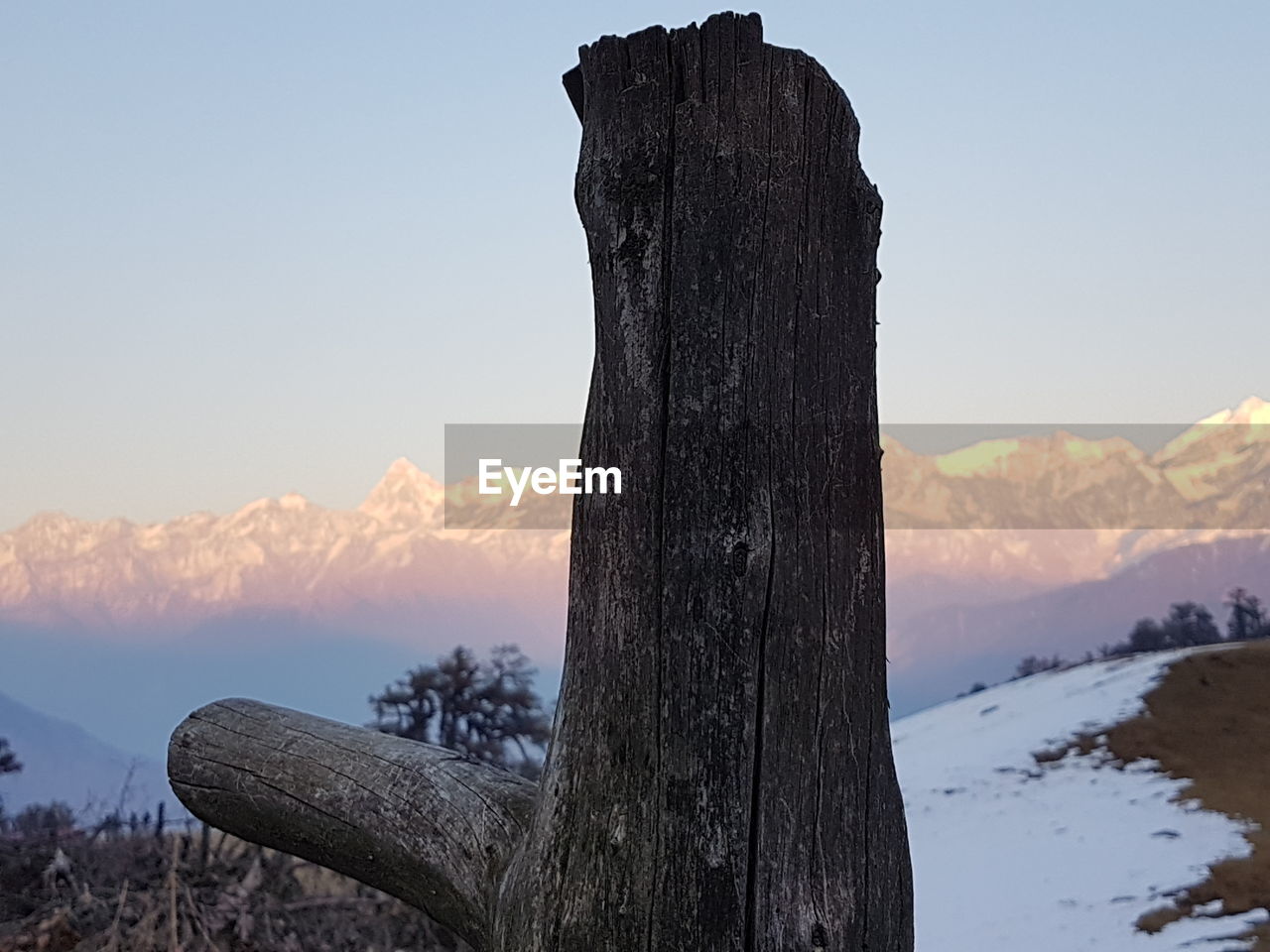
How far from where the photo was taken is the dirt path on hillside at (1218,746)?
226 inches

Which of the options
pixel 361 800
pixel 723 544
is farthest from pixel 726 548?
pixel 361 800

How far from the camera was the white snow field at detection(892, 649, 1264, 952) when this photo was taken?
577 centimetres

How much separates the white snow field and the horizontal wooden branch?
13.8ft

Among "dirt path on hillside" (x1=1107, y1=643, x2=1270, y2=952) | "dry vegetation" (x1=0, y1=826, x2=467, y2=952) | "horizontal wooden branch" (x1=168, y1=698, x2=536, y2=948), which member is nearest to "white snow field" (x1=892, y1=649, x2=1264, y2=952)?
"dirt path on hillside" (x1=1107, y1=643, x2=1270, y2=952)

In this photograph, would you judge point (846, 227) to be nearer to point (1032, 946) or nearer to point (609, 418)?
point (609, 418)

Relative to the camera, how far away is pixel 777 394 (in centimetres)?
179

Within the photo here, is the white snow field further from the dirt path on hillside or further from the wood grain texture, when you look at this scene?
the wood grain texture

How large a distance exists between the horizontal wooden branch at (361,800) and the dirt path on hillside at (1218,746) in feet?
14.7

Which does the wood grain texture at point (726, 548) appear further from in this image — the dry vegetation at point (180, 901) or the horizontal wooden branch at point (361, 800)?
the dry vegetation at point (180, 901)

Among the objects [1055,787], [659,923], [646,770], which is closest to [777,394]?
[646,770]

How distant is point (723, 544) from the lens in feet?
5.75

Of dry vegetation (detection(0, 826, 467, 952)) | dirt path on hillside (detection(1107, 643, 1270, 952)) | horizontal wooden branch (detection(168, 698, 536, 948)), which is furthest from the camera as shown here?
dirt path on hillside (detection(1107, 643, 1270, 952))

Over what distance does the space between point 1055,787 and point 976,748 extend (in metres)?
1.21

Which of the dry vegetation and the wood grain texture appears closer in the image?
the wood grain texture
